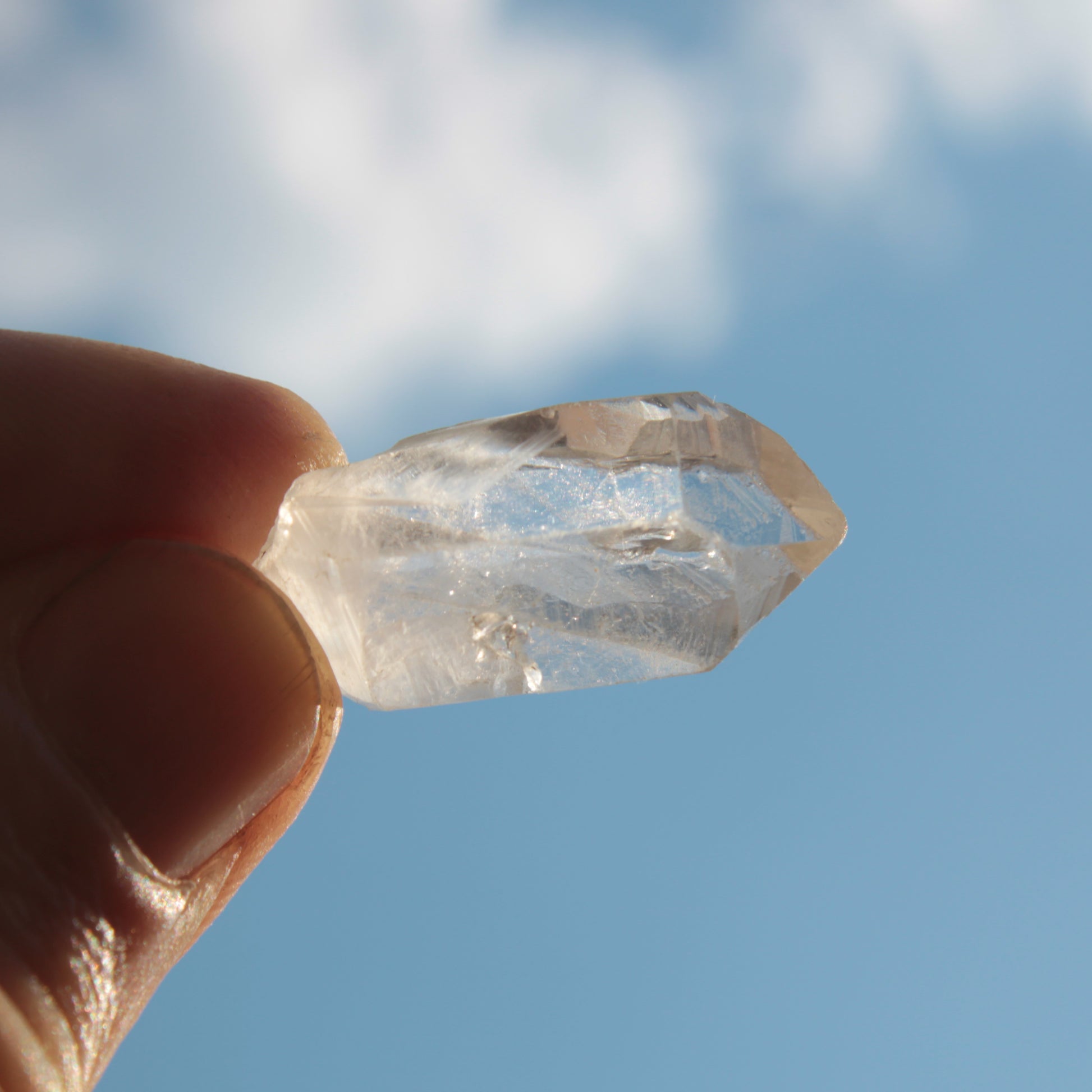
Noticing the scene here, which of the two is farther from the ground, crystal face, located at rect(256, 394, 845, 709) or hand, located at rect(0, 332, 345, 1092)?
crystal face, located at rect(256, 394, 845, 709)

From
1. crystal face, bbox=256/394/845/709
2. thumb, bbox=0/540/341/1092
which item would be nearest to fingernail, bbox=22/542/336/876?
thumb, bbox=0/540/341/1092

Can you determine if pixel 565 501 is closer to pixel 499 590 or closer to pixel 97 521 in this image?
pixel 499 590

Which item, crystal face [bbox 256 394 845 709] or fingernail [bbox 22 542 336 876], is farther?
crystal face [bbox 256 394 845 709]

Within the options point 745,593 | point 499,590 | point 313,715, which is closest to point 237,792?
point 313,715

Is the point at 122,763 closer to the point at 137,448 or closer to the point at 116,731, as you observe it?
the point at 116,731

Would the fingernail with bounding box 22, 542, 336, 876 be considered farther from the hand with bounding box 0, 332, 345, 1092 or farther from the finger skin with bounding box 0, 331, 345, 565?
the finger skin with bounding box 0, 331, 345, 565
